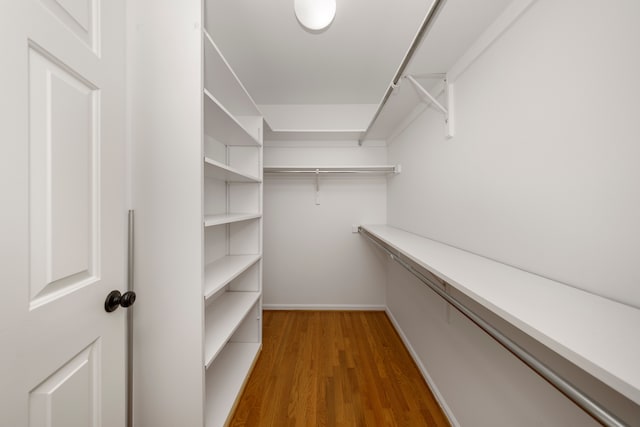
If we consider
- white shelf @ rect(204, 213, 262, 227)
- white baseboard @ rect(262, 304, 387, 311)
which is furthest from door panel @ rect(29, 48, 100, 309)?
white baseboard @ rect(262, 304, 387, 311)

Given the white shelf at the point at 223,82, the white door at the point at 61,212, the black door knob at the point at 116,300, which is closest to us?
the white door at the point at 61,212

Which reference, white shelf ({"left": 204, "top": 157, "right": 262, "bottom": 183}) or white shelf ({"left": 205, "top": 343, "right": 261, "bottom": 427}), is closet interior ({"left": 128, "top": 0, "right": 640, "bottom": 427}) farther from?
white shelf ({"left": 204, "top": 157, "right": 262, "bottom": 183})

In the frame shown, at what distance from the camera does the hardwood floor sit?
4.61 feet

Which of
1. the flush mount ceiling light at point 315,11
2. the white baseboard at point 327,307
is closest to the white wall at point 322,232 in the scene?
the white baseboard at point 327,307

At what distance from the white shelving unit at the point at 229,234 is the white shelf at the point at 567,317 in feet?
3.62

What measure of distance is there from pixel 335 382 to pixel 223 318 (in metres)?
0.90

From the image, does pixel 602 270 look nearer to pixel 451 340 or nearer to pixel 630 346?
pixel 630 346

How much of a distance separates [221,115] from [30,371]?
1212 millimetres

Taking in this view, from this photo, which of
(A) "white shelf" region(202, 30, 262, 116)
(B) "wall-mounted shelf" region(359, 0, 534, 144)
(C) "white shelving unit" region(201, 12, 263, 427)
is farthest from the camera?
(C) "white shelving unit" region(201, 12, 263, 427)

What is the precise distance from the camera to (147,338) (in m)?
1.04

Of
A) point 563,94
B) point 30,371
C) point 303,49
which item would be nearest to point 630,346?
point 563,94

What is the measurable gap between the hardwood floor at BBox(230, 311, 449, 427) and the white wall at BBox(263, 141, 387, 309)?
0.43 metres

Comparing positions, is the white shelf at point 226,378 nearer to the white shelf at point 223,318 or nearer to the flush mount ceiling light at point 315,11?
the white shelf at point 223,318

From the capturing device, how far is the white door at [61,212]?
54cm
